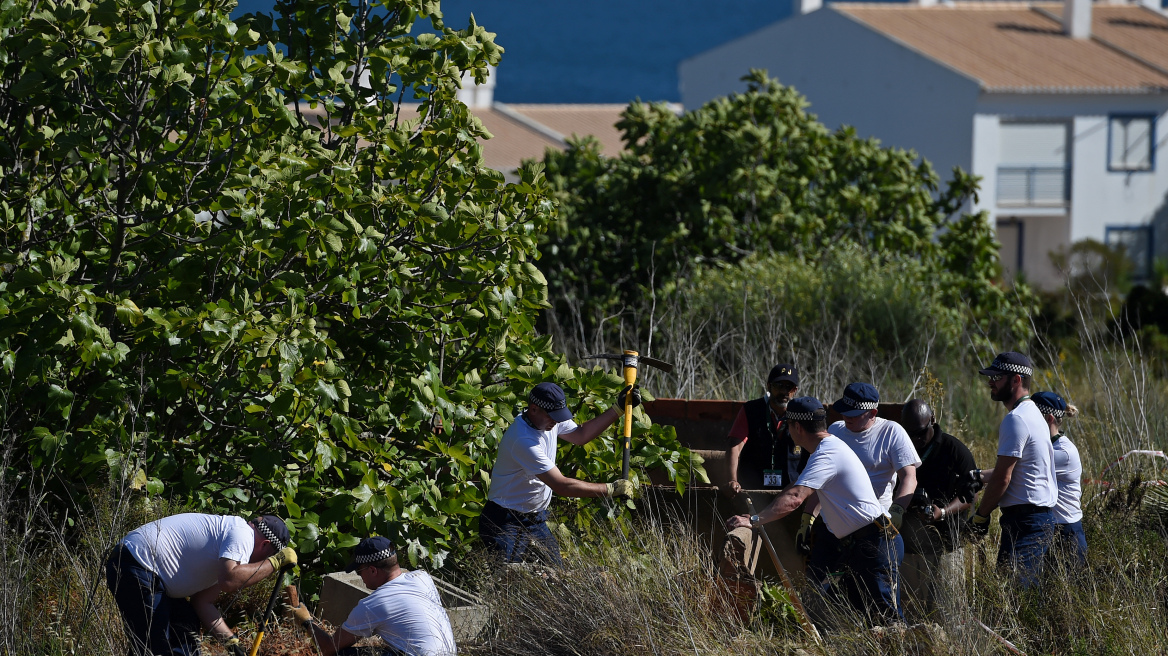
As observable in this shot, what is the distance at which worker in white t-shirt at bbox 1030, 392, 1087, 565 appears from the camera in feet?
21.7

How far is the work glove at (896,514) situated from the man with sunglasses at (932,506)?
0.72ft

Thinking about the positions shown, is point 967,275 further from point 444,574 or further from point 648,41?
point 648,41

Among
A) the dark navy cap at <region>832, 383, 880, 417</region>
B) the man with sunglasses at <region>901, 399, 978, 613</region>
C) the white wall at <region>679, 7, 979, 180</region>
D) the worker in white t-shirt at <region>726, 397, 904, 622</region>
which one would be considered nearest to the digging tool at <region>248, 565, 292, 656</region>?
the worker in white t-shirt at <region>726, 397, 904, 622</region>

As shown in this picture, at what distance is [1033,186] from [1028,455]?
96.1 ft

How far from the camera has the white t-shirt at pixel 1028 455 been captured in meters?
6.30

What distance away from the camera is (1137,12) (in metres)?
39.2

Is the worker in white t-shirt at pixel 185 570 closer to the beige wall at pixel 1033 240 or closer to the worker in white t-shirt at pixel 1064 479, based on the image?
the worker in white t-shirt at pixel 1064 479

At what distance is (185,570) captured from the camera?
5.56 metres

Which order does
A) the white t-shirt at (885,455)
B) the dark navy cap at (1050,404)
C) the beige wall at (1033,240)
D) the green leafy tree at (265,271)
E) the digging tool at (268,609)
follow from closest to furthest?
the digging tool at (268,609)
the green leafy tree at (265,271)
the white t-shirt at (885,455)
the dark navy cap at (1050,404)
the beige wall at (1033,240)

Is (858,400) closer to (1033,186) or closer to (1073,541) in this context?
(1073,541)

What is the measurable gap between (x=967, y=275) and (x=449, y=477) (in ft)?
34.0

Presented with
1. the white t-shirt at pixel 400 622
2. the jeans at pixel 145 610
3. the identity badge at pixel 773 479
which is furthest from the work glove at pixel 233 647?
the identity badge at pixel 773 479

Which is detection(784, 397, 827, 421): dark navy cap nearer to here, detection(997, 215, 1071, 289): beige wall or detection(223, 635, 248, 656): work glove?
detection(223, 635, 248, 656): work glove

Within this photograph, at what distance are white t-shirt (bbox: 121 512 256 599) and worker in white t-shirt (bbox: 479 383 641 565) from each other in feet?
4.59
